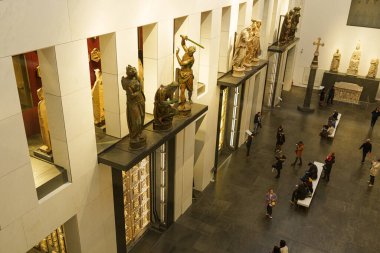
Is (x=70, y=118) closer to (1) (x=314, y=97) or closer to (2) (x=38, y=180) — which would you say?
(2) (x=38, y=180)

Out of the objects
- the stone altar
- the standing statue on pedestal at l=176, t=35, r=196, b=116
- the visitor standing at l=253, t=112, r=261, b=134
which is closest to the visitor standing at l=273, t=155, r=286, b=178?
the visitor standing at l=253, t=112, r=261, b=134

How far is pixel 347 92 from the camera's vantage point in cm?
2208

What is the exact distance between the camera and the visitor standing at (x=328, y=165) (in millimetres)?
13659

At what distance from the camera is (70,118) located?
6680 mm

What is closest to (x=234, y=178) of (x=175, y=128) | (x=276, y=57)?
(x=175, y=128)

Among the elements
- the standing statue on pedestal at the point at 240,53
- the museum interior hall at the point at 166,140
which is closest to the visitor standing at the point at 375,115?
the museum interior hall at the point at 166,140

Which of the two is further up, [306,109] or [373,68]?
[373,68]

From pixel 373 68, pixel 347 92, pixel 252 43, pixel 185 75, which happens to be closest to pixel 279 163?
pixel 252 43

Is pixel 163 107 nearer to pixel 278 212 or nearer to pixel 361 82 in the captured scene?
pixel 278 212

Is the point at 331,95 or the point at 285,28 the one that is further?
the point at 331,95

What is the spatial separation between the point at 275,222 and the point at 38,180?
303 inches

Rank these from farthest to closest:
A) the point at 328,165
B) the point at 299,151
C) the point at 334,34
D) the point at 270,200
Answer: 1. the point at 334,34
2. the point at 299,151
3. the point at 328,165
4. the point at 270,200

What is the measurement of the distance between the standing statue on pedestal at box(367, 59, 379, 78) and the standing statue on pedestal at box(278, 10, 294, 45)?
22.4 feet

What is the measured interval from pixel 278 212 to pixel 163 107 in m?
6.10
